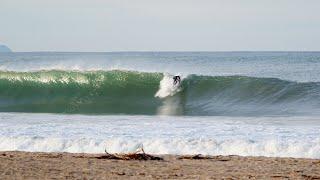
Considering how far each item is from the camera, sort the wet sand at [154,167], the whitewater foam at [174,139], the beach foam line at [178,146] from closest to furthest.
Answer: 1. the wet sand at [154,167]
2. the beach foam line at [178,146]
3. the whitewater foam at [174,139]

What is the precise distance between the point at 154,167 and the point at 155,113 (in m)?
8.73

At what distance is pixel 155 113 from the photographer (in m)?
15.0

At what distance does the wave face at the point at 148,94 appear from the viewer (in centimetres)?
1603

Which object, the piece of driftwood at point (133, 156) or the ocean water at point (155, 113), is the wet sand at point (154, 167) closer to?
the piece of driftwood at point (133, 156)

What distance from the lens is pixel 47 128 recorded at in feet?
31.8

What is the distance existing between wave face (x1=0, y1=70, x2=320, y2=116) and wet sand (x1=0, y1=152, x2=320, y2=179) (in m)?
7.37

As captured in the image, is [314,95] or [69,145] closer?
[69,145]

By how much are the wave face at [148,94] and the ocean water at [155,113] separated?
0.03 m

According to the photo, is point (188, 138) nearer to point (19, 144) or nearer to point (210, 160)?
point (210, 160)

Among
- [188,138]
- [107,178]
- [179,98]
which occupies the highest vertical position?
[179,98]

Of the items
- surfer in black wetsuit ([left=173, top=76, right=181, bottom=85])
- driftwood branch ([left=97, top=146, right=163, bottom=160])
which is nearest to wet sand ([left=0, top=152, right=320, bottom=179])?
driftwood branch ([left=97, top=146, right=163, bottom=160])

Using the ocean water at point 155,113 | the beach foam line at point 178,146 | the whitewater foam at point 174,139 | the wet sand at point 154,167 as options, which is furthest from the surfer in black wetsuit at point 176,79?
the wet sand at point 154,167

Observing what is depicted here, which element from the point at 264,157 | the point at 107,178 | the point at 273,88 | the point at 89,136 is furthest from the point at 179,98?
the point at 107,178

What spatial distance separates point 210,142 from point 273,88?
11.3m
